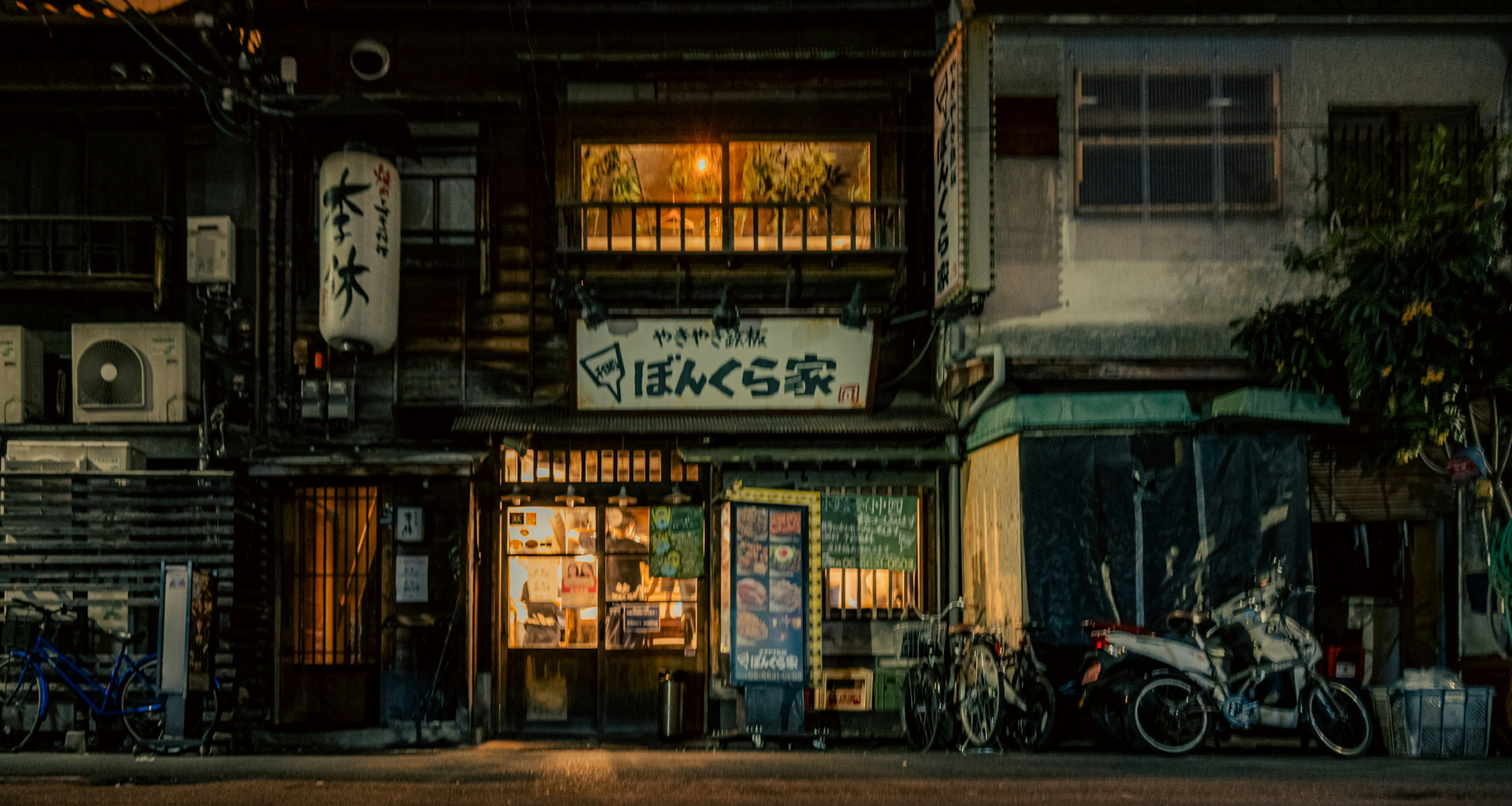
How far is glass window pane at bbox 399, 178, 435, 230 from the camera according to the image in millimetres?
14586

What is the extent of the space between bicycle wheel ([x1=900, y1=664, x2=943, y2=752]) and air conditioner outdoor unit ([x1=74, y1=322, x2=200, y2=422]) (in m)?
10.2

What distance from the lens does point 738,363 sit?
14141 millimetres

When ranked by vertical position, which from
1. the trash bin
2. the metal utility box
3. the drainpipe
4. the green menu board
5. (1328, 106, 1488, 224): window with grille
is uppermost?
(1328, 106, 1488, 224): window with grille

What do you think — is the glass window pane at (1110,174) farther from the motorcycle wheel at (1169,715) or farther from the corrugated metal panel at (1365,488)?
the motorcycle wheel at (1169,715)

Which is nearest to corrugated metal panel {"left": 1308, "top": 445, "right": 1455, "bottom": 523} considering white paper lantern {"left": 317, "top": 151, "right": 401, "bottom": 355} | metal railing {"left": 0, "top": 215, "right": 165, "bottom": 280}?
white paper lantern {"left": 317, "top": 151, "right": 401, "bottom": 355}

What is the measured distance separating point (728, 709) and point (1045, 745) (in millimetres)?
4229

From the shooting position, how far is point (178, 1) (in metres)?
14.1

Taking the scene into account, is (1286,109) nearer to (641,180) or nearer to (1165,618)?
(1165,618)

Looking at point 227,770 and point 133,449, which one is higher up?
point 133,449

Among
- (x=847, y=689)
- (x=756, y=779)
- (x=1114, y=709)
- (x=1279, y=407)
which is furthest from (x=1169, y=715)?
(x=756, y=779)

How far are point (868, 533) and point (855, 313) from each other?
296 centimetres

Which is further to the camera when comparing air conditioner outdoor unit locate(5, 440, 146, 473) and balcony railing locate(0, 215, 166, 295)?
balcony railing locate(0, 215, 166, 295)

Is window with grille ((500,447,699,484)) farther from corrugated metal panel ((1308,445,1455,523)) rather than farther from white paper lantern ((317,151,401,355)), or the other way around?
corrugated metal panel ((1308,445,1455,523))

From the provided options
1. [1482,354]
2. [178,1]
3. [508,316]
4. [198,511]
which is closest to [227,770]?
[198,511]
